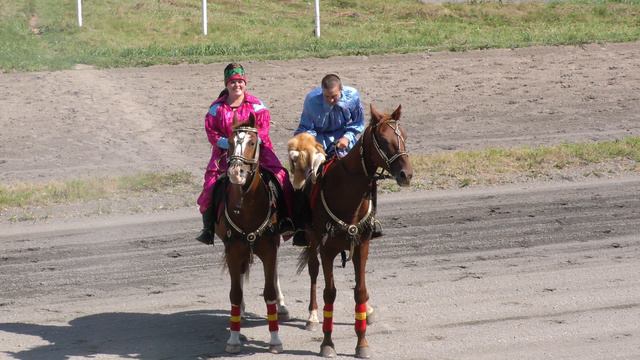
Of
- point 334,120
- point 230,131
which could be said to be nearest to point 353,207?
point 334,120

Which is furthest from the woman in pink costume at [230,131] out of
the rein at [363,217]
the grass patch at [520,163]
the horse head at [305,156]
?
the grass patch at [520,163]

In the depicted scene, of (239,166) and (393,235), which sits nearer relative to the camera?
(239,166)

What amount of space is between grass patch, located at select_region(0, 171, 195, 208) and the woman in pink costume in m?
6.19

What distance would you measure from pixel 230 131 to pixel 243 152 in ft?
2.79

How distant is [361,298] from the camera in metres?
9.87

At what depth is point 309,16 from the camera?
2773cm

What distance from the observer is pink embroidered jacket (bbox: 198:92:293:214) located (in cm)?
1012

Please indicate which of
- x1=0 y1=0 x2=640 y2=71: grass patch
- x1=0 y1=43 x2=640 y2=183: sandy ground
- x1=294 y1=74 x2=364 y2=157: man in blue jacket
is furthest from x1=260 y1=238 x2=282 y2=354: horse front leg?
x1=0 y1=0 x2=640 y2=71: grass patch

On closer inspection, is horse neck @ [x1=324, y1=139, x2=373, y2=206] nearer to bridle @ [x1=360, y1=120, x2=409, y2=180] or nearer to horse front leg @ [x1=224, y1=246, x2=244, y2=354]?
bridle @ [x1=360, y1=120, x2=409, y2=180]

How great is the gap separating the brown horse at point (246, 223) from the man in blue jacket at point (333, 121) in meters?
0.77

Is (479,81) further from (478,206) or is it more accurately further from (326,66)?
(478,206)

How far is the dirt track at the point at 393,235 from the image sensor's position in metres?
10.6

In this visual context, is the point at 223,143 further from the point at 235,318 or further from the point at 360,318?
the point at 360,318

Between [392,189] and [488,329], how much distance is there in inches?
234
